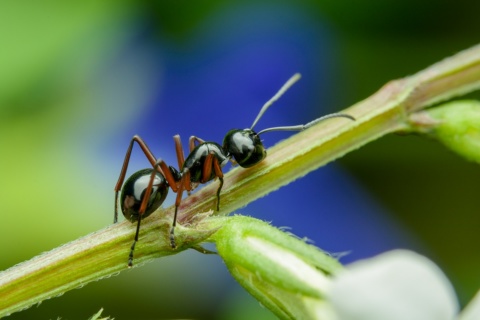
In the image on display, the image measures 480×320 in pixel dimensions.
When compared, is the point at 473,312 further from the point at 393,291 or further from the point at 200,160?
the point at 200,160

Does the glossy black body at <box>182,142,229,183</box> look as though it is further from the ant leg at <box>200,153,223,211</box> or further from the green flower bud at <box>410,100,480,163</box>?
the green flower bud at <box>410,100,480,163</box>

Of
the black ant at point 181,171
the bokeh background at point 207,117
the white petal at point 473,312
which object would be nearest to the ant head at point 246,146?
the black ant at point 181,171

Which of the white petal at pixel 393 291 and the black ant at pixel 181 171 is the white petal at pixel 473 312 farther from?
the black ant at pixel 181 171

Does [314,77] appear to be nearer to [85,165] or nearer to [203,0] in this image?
[203,0]

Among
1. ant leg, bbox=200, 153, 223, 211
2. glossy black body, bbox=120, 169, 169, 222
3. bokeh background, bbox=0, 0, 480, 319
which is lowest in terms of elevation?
bokeh background, bbox=0, 0, 480, 319

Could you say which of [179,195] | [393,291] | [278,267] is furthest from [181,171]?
[393,291]

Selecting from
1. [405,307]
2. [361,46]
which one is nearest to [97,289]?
[361,46]

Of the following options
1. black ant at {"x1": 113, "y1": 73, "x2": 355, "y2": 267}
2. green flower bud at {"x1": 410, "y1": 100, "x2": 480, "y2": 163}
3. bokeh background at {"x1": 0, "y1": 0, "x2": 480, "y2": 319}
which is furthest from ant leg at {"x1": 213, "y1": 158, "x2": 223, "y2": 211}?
bokeh background at {"x1": 0, "y1": 0, "x2": 480, "y2": 319}
